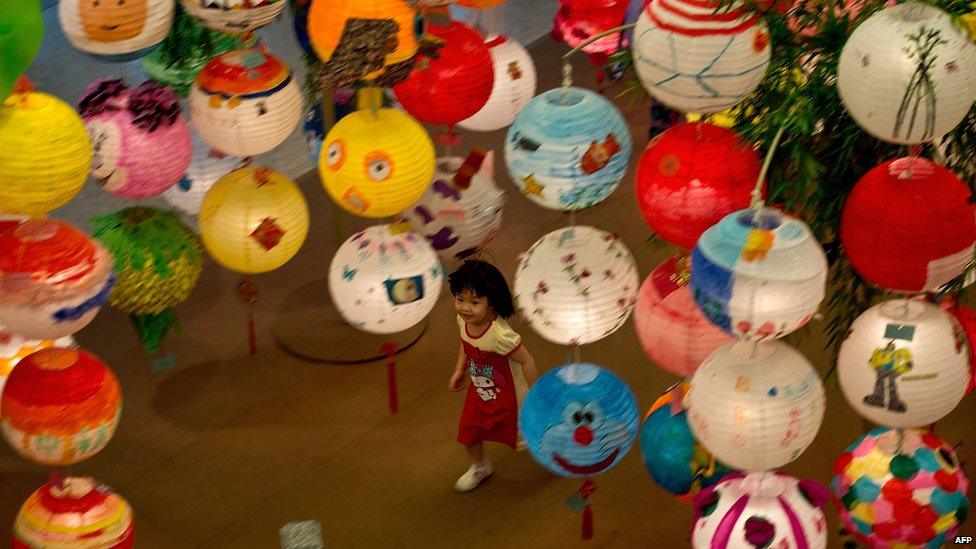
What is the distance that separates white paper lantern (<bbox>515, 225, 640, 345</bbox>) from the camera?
3.46 metres

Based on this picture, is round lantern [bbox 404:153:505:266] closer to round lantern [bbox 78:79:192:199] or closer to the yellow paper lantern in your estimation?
the yellow paper lantern

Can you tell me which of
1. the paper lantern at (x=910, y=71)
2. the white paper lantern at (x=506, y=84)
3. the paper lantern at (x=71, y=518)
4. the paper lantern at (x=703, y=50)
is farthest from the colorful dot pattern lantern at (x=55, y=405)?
the paper lantern at (x=910, y=71)

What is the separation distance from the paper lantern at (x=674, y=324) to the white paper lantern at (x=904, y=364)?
1.08 feet

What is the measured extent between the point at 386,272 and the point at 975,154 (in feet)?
5.03

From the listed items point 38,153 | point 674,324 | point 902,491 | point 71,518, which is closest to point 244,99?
point 38,153

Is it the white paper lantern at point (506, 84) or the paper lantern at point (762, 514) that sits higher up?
the white paper lantern at point (506, 84)

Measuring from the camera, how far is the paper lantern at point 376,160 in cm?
372

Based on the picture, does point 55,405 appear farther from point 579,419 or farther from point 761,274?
point 761,274

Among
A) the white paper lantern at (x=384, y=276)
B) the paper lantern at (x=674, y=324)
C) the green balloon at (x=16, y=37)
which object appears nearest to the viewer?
the green balloon at (x=16, y=37)

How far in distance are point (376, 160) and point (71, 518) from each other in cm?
110

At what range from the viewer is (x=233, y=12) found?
11.5ft

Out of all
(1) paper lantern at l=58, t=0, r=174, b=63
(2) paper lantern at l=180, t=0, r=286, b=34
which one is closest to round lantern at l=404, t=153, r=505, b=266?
(2) paper lantern at l=180, t=0, r=286, b=34

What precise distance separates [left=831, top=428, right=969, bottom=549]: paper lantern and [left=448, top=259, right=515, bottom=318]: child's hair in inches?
47.1

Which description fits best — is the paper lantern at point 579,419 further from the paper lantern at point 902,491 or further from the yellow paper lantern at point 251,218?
the yellow paper lantern at point 251,218
